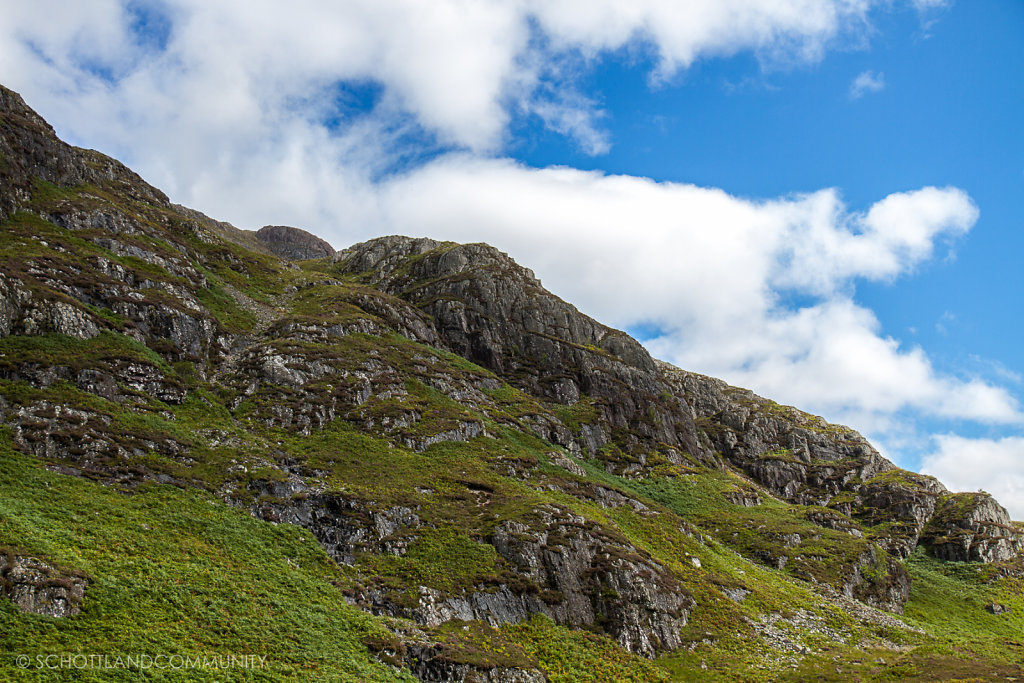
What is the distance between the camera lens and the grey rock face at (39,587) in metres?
21.1

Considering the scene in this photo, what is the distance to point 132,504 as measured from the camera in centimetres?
3334

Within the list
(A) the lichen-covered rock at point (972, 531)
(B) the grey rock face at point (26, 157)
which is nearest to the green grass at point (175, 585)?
(B) the grey rock face at point (26, 157)

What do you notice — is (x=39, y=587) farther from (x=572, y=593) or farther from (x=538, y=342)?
(x=538, y=342)

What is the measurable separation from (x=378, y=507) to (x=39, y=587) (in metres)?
23.0

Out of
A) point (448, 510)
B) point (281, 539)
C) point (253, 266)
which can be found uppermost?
point (253, 266)

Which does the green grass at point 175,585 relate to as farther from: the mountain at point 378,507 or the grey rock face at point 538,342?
the grey rock face at point 538,342

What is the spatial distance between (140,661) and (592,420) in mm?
73247

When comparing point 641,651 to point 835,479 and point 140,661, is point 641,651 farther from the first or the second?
point 835,479

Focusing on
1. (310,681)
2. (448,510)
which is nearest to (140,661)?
(310,681)

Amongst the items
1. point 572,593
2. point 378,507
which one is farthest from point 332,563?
point 572,593

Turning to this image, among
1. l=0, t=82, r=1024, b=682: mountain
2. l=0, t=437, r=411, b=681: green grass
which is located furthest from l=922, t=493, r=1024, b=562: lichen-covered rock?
l=0, t=437, r=411, b=681: green grass

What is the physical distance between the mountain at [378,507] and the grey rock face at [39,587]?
11 cm

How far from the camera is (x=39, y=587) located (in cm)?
2178

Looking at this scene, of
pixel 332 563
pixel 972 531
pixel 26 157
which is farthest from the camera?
→ pixel 972 531
